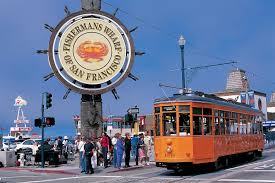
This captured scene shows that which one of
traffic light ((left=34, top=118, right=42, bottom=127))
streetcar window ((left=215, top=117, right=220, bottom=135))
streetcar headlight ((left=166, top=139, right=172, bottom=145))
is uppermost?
traffic light ((left=34, top=118, right=42, bottom=127))

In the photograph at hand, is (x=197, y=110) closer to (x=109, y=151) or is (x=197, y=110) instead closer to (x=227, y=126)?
(x=227, y=126)

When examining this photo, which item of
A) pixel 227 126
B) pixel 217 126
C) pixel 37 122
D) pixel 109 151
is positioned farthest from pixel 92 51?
pixel 217 126

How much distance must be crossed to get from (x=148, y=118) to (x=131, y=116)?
76185 millimetres

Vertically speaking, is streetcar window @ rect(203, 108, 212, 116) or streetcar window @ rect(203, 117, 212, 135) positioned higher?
streetcar window @ rect(203, 108, 212, 116)

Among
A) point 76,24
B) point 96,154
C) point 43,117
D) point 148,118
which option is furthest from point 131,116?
point 148,118

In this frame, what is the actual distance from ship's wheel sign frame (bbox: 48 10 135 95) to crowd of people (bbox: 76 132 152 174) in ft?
12.7

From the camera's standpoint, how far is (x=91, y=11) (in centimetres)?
2912

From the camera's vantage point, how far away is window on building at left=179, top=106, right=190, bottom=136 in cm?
1962

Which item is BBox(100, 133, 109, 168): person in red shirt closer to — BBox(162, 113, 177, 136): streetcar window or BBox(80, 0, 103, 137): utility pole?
BBox(80, 0, 103, 137): utility pole

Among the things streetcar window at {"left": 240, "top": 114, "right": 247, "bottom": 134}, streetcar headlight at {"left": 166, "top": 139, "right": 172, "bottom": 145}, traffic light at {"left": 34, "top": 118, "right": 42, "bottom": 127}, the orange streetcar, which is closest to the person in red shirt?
traffic light at {"left": 34, "top": 118, "right": 42, "bottom": 127}

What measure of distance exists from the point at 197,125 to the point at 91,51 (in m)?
11.3

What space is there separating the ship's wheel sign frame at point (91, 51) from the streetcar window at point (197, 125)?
10236mm

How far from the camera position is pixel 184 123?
19.7 m

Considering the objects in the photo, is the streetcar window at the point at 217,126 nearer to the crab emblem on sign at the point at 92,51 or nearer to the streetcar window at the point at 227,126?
the streetcar window at the point at 227,126
